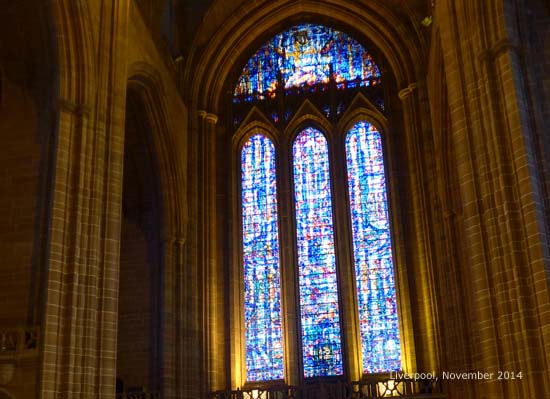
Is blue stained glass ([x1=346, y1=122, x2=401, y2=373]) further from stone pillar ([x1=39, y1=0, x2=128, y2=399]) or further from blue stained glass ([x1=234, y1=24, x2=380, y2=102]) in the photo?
stone pillar ([x1=39, y1=0, x2=128, y2=399])

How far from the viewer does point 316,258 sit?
61.7ft

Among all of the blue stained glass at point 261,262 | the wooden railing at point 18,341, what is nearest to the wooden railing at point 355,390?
the blue stained glass at point 261,262

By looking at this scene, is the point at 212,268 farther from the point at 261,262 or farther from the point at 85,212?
the point at 85,212

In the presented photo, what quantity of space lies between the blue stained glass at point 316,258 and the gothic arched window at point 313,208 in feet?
0.08

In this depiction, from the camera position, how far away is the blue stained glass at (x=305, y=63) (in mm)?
20734

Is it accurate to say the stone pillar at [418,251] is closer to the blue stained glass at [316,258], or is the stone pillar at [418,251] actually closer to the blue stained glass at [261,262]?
the blue stained glass at [316,258]

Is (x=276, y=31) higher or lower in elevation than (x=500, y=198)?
higher

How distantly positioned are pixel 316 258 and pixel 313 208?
1.34m

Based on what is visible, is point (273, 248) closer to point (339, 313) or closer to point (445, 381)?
point (339, 313)

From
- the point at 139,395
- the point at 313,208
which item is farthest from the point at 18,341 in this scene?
the point at 313,208

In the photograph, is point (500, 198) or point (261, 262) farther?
point (261, 262)

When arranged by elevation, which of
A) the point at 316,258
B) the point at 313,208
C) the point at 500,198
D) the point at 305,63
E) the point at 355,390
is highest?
the point at 305,63

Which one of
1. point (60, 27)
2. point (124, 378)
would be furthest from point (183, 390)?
point (60, 27)

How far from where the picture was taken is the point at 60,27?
12.7 metres
